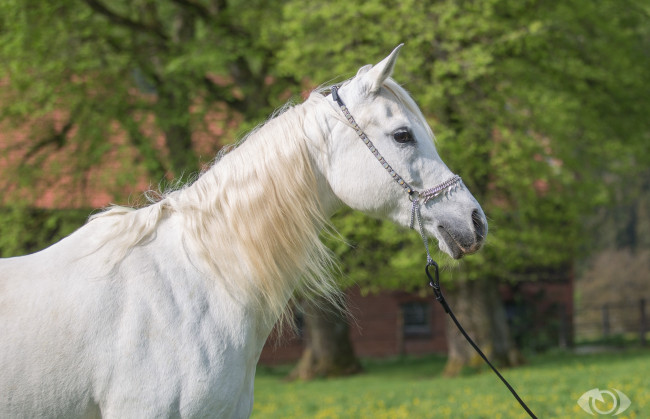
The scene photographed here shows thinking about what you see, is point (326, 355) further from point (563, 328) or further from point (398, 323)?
point (563, 328)

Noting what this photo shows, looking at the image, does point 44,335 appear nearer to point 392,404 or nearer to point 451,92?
point 392,404

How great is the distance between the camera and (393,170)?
2.80 meters

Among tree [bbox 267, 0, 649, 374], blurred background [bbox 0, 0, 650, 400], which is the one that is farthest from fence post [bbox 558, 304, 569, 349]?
tree [bbox 267, 0, 649, 374]

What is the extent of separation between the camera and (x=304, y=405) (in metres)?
9.70

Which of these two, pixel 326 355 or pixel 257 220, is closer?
pixel 257 220

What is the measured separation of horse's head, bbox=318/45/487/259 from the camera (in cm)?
278

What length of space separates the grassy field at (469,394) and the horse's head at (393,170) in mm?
4636

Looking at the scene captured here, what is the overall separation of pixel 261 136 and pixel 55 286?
3.36 ft

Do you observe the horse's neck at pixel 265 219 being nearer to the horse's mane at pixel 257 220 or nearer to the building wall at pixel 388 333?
the horse's mane at pixel 257 220

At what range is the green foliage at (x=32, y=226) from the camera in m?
12.2

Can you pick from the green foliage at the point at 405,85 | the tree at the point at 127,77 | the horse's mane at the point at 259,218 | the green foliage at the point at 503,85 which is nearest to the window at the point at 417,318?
the green foliage at the point at 405,85

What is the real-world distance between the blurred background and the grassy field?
1.47m

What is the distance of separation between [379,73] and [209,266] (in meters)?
1.04

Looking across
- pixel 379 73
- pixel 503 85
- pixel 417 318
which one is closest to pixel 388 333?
pixel 417 318
